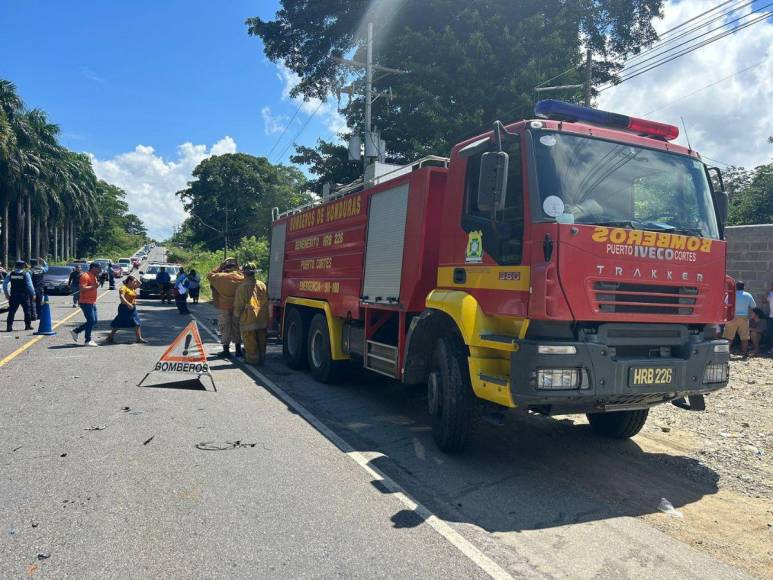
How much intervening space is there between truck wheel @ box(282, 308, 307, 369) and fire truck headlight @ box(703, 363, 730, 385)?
6341 mm

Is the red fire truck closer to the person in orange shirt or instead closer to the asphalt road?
the asphalt road

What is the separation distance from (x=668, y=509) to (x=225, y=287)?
27.7 ft

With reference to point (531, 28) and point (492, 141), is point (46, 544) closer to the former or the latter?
point (492, 141)

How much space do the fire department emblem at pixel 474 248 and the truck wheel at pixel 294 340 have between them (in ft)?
16.5

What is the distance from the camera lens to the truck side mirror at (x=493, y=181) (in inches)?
184

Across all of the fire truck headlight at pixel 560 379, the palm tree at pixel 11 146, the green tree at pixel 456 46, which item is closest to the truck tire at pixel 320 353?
the fire truck headlight at pixel 560 379

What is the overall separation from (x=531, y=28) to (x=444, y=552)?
50.7 feet

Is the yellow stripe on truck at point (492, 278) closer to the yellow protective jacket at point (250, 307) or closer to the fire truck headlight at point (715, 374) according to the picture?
the fire truck headlight at point (715, 374)

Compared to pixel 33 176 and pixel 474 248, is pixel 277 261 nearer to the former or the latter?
pixel 474 248

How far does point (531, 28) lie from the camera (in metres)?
15.9

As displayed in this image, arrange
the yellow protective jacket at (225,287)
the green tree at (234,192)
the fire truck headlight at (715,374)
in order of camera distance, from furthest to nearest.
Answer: the green tree at (234,192) < the yellow protective jacket at (225,287) < the fire truck headlight at (715,374)

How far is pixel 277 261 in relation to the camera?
1181 cm

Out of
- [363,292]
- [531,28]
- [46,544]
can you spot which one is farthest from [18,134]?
[46,544]

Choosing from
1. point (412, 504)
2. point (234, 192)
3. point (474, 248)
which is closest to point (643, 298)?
point (474, 248)
